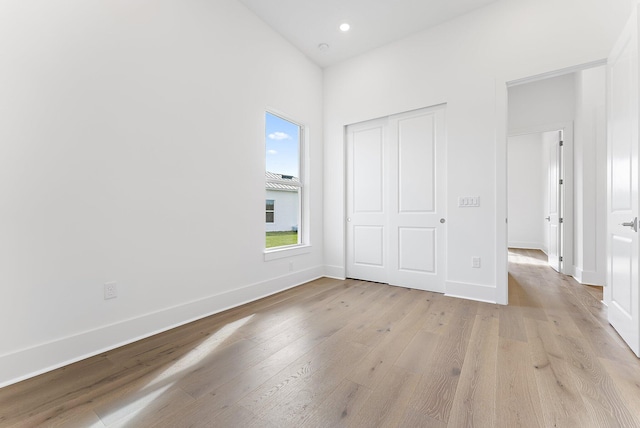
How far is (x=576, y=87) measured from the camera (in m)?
4.14

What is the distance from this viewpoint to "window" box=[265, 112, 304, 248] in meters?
3.50

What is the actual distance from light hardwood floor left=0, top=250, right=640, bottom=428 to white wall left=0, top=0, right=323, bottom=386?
325 mm

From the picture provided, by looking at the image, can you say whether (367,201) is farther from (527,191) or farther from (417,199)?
(527,191)

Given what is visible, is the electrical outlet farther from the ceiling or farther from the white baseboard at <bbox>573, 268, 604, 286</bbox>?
the white baseboard at <bbox>573, 268, 604, 286</bbox>

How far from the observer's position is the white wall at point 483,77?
104 inches

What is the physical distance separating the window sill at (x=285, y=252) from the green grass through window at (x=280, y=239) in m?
0.12

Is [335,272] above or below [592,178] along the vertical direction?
below

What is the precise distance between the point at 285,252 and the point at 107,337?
6.46 ft

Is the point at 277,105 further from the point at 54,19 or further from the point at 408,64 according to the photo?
the point at 54,19

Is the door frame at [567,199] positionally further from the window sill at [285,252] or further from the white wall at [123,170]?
the white wall at [123,170]

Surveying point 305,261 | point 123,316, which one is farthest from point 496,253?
point 123,316

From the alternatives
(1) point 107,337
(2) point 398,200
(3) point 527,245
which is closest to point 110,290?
(1) point 107,337

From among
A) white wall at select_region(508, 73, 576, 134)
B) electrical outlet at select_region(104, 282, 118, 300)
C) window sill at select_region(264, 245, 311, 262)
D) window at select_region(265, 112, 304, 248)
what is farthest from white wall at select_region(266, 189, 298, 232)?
white wall at select_region(508, 73, 576, 134)

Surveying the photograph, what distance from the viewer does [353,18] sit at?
10.7 ft
